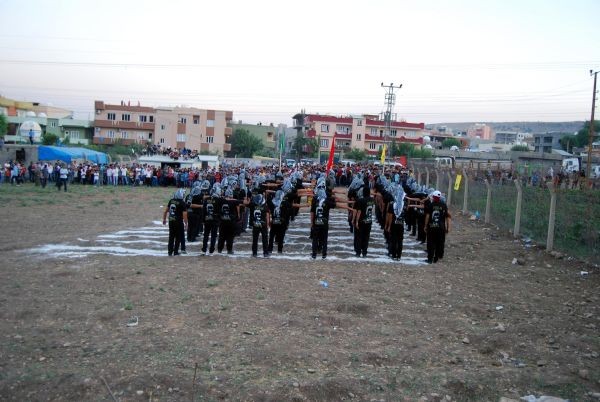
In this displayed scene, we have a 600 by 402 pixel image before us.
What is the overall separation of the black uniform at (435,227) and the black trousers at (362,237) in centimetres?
154

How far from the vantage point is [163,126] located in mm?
71688

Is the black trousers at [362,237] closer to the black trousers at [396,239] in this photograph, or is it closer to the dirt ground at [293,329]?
the black trousers at [396,239]

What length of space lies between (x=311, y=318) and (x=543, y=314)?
393cm

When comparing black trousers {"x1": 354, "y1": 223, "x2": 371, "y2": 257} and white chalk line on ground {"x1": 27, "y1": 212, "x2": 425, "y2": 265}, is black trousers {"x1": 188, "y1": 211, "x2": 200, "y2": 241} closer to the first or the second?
white chalk line on ground {"x1": 27, "y1": 212, "x2": 425, "y2": 265}

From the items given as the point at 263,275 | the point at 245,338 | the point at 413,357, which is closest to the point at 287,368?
the point at 245,338

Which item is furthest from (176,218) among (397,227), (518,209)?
(518,209)

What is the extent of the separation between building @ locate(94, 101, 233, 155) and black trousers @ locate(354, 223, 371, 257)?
5977 centimetres

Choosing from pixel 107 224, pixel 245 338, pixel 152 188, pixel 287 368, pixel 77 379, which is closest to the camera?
pixel 77 379

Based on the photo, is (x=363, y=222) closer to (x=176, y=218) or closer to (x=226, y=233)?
(x=226, y=233)

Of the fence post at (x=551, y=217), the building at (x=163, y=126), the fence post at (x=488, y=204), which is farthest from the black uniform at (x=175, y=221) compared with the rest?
the building at (x=163, y=126)

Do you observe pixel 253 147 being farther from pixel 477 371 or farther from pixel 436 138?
pixel 477 371

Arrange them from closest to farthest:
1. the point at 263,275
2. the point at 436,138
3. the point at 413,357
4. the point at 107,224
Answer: the point at 413,357, the point at 263,275, the point at 107,224, the point at 436,138

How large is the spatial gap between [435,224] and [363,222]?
5.85 ft

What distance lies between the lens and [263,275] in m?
11.3
